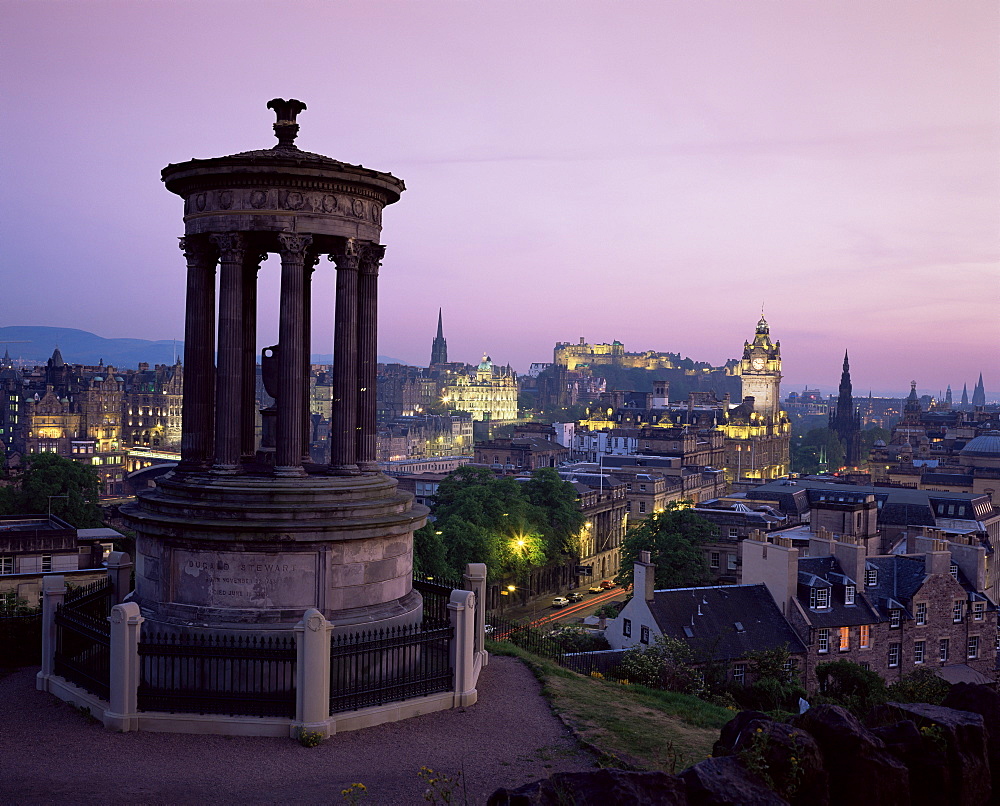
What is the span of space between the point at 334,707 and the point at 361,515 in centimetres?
442

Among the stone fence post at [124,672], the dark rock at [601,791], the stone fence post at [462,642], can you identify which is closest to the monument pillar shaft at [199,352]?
the stone fence post at [124,672]

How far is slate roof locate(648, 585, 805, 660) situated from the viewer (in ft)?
166

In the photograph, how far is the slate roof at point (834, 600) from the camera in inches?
2163

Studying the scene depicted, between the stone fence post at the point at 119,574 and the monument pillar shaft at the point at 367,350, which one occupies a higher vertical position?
the monument pillar shaft at the point at 367,350

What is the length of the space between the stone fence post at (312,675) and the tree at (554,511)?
7240 cm

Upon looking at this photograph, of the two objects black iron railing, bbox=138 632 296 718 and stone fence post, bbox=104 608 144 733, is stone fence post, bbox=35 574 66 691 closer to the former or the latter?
black iron railing, bbox=138 632 296 718

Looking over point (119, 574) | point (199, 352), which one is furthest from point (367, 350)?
point (119, 574)

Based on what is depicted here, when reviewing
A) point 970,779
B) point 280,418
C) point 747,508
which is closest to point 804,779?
point 970,779

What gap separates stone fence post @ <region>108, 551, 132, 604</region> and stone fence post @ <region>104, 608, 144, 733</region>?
6.22 m

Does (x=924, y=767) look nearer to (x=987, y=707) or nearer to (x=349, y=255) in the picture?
(x=987, y=707)

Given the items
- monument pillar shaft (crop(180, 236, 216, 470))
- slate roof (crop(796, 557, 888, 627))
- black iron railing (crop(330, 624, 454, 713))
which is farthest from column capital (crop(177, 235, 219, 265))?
slate roof (crop(796, 557, 888, 627))

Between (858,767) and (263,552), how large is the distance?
1352 centimetres

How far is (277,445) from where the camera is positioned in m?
24.7

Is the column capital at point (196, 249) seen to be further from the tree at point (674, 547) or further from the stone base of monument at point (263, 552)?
the tree at point (674, 547)
